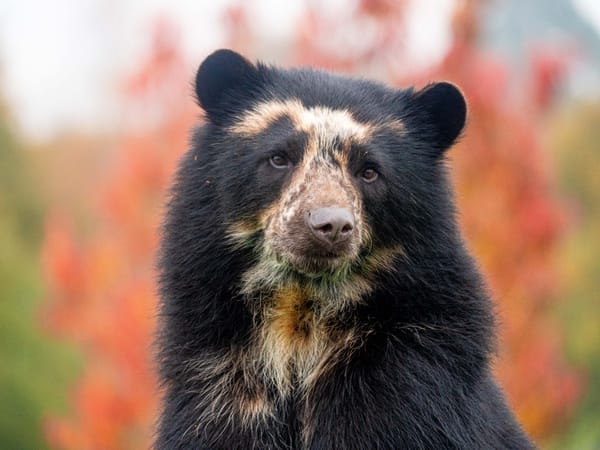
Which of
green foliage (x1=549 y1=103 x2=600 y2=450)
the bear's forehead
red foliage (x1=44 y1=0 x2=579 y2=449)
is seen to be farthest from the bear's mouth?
green foliage (x1=549 y1=103 x2=600 y2=450)

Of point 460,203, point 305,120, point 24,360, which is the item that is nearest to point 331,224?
point 305,120

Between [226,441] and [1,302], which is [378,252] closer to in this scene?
[226,441]

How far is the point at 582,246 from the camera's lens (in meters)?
25.5

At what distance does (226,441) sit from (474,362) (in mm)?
1265

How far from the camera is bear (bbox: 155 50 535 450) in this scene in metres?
4.87

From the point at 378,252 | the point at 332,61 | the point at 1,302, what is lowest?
the point at 1,302

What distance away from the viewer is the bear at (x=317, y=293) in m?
4.87

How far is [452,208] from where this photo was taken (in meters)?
5.34

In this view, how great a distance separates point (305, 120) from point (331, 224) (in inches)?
29.3

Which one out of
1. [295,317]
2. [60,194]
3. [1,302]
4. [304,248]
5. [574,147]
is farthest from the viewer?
[574,147]

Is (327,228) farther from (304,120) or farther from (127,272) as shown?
(127,272)

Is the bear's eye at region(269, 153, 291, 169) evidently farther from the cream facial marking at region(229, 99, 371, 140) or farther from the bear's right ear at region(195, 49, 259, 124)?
the bear's right ear at region(195, 49, 259, 124)

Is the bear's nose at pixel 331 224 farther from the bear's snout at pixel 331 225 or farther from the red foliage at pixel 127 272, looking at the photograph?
the red foliage at pixel 127 272

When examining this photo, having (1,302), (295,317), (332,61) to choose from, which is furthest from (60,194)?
(295,317)
